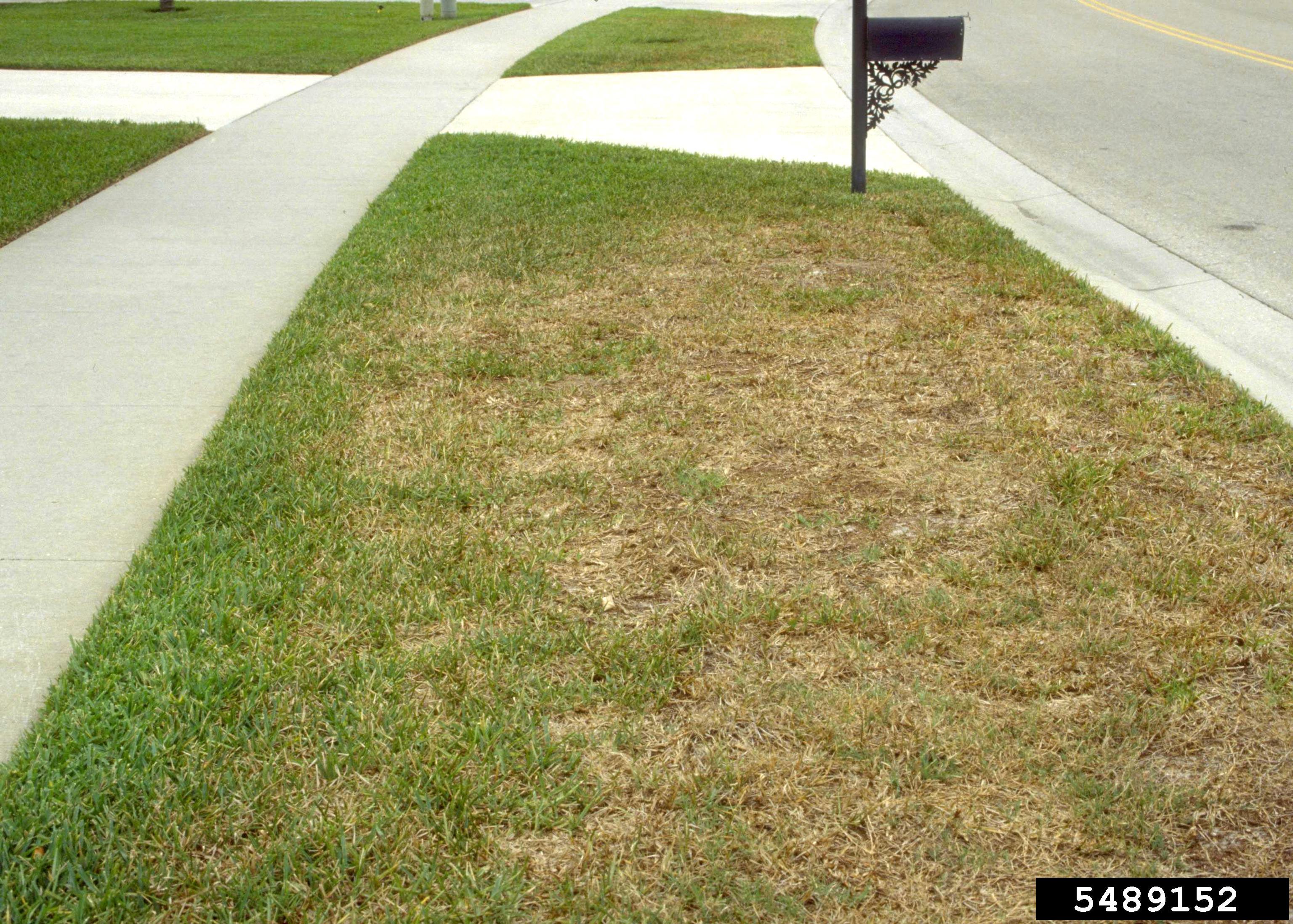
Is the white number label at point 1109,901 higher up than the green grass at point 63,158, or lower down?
lower down

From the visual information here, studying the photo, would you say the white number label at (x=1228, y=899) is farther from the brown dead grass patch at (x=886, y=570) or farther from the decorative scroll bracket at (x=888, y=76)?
the decorative scroll bracket at (x=888, y=76)

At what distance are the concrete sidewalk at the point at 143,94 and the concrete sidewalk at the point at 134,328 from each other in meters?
0.96

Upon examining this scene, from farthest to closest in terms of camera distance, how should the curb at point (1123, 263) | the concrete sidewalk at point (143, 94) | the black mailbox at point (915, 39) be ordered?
the concrete sidewalk at point (143, 94) → the black mailbox at point (915, 39) → the curb at point (1123, 263)

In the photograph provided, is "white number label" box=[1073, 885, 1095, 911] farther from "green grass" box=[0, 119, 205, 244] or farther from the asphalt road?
"green grass" box=[0, 119, 205, 244]

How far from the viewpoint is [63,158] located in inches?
376

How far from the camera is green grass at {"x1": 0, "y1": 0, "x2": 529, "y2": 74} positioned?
15.4 metres

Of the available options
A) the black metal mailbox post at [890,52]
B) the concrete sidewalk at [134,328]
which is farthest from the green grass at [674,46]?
the black metal mailbox post at [890,52]

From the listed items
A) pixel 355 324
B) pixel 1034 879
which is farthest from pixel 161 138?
pixel 1034 879

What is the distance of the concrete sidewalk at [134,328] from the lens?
372 centimetres

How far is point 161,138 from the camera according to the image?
10391 mm

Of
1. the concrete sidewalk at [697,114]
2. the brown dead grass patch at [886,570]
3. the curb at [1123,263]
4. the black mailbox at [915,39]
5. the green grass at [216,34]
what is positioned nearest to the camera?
the brown dead grass patch at [886,570]

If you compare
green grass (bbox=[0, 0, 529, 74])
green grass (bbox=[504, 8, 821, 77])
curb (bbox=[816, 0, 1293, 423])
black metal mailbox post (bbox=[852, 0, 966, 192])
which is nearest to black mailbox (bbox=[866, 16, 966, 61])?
black metal mailbox post (bbox=[852, 0, 966, 192])

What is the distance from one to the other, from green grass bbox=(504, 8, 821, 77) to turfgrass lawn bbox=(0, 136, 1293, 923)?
1048 cm

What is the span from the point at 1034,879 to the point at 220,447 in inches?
122
